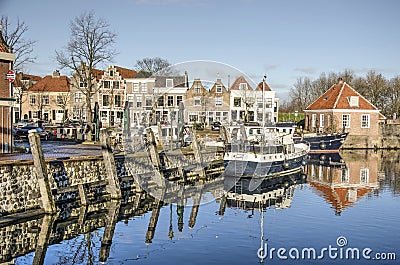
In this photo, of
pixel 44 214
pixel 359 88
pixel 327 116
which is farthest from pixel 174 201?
pixel 359 88

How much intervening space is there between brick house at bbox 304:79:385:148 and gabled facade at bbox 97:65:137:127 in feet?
81.7

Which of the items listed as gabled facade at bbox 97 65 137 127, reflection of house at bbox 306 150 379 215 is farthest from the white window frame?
gabled facade at bbox 97 65 137 127

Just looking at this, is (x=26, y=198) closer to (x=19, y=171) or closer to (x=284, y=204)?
(x=19, y=171)

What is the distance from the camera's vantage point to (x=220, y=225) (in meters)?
17.9

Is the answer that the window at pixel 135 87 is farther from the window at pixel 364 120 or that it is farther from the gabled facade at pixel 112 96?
the window at pixel 364 120

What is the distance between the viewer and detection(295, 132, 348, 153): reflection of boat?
48938 millimetres

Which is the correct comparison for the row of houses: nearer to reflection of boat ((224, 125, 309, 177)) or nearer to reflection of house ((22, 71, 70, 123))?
reflection of house ((22, 71, 70, 123))

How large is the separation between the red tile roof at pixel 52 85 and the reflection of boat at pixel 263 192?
48.6m

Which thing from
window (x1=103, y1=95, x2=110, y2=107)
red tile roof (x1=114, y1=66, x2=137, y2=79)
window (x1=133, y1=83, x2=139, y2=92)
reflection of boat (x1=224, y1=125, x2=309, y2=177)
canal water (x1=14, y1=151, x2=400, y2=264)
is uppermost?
red tile roof (x1=114, y1=66, x2=137, y2=79)

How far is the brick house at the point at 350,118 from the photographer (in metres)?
58.8

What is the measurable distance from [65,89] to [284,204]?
187 ft

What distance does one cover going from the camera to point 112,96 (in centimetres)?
6700

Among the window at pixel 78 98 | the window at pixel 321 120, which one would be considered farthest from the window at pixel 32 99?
the window at pixel 321 120

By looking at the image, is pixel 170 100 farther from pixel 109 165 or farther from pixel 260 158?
pixel 109 165
